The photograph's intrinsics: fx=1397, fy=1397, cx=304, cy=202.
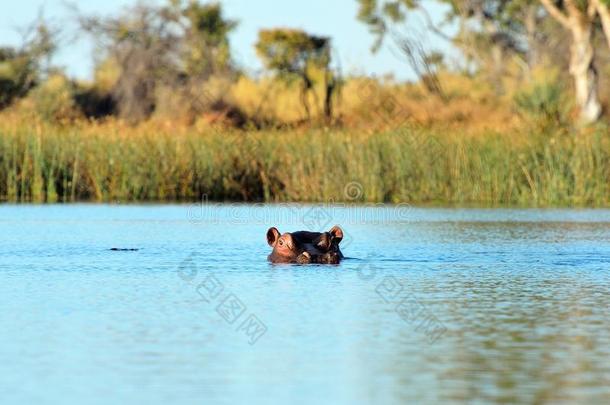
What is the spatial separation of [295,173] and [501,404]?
55.6 feet

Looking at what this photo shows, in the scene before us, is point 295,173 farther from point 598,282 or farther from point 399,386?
point 399,386

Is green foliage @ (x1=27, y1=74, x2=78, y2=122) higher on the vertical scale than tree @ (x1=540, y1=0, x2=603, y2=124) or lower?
lower

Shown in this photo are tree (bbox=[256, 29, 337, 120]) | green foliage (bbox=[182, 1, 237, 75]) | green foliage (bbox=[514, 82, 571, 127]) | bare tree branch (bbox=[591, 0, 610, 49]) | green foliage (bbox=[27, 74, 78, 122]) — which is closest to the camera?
green foliage (bbox=[514, 82, 571, 127])

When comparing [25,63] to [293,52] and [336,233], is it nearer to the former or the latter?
[293,52]

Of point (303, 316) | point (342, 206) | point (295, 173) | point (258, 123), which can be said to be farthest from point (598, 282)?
point (258, 123)

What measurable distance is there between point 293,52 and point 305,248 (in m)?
32.5

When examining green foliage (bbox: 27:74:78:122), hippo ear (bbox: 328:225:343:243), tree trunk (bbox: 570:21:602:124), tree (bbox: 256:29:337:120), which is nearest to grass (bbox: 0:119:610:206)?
hippo ear (bbox: 328:225:343:243)

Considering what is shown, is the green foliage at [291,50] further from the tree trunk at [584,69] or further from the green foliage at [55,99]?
the tree trunk at [584,69]

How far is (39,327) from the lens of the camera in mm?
7914

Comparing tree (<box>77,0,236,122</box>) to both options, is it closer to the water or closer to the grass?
the grass

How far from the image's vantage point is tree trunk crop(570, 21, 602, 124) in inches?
1483

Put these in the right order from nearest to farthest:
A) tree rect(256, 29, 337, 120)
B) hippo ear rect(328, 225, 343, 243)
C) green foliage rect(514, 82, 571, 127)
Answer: hippo ear rect(328, 225, 343, 243), green foliage rect(514, 82, 571, 127), tree rect(256, 29, 337, 120)

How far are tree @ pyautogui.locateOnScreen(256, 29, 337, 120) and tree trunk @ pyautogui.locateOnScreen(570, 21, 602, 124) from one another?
23.6 feet

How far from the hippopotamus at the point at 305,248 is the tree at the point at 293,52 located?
94.6ft
